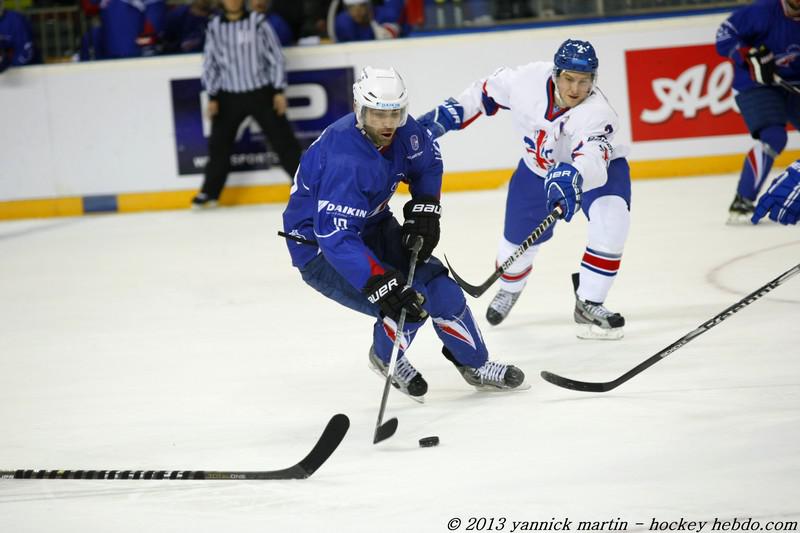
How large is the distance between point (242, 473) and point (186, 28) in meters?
6.61

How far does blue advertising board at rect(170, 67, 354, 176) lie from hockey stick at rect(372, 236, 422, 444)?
16.6 ft

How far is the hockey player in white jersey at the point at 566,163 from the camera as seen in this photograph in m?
3.93

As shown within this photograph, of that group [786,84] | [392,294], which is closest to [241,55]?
[786,84]

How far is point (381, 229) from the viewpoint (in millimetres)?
3635

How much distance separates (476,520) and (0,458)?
1544mm

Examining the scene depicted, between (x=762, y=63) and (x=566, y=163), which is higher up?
(x=762, y=63)

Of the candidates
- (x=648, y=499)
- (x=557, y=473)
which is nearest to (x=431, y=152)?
(x=557, y=473)

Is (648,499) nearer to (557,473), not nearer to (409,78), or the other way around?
(557,473)

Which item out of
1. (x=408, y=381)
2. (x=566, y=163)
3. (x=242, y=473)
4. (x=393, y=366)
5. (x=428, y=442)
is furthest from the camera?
(x=566, y=163)

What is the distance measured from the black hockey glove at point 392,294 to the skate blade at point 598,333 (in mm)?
1199

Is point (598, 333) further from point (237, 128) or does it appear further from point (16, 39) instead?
point (16, 39)

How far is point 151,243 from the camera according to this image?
7168 millimetres

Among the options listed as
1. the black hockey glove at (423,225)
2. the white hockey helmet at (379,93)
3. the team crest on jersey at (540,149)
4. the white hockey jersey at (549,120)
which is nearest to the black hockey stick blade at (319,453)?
the black hockey glove at (423,225)

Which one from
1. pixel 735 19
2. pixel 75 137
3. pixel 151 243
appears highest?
pixel 735 19
